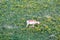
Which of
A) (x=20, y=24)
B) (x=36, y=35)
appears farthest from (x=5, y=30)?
(x=36, y=35)

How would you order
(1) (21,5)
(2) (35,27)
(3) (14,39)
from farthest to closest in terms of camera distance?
1. (1) (21,5)
2. (2) (35,27)
3. (3) (14,39)

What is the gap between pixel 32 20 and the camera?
4.39m

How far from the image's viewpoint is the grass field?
407cm

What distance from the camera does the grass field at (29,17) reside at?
4.07 meters

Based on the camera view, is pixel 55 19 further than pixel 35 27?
Yes

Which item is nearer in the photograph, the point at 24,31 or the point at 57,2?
the point at 24,31

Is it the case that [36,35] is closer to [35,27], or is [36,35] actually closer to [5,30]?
[35,27]

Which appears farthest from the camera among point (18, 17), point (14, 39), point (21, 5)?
point (21, 5)

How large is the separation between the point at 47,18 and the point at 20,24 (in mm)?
639

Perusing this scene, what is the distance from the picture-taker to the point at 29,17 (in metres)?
4.58

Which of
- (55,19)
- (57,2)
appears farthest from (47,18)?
(57,2)

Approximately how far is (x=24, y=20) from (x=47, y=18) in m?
0.51

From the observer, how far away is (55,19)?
4.59 m

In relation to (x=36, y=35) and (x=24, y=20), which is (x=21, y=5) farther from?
(x=36, y=35)
